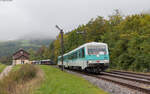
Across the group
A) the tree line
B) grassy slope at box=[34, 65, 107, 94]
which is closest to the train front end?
grassy slope at box=[34, 65, 107, 94]

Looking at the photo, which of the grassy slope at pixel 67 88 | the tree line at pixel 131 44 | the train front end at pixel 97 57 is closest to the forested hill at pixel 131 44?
the tree line at pixel 131 44

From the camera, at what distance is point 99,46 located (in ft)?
59.5

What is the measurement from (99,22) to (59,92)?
38.3 meters

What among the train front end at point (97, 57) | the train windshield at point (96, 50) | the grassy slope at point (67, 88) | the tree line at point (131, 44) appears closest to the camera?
the grassy slope at point (67, 88)

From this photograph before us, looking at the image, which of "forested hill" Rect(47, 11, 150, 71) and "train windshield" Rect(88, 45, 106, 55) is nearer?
"train windshield" Rect(88, 45, 106, 55)

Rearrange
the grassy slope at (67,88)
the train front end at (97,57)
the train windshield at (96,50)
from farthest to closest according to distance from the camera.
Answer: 1. the train windshield at (96,50)
2. the train front end at (97,57)
3. the grassy slope at (67,88)

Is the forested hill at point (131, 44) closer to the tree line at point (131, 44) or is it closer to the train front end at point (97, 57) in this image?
the tree line at point (131, 44)

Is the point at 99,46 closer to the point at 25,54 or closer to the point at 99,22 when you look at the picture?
the point at 99,22

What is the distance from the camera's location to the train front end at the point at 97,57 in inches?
677

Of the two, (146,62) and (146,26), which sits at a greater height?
(146,26)

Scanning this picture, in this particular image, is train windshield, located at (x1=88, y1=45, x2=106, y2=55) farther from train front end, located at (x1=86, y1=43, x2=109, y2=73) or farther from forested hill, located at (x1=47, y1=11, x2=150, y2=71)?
forested hill, located at (x1=47, y1=11, x2=150, y2=71)

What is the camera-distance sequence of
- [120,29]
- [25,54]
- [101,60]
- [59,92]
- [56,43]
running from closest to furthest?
[59,92] < [101,60] < [120,29] < [56,43] < [25,54]

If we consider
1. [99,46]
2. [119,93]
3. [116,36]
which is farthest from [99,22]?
[119,93]

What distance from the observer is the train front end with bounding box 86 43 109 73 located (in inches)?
677
